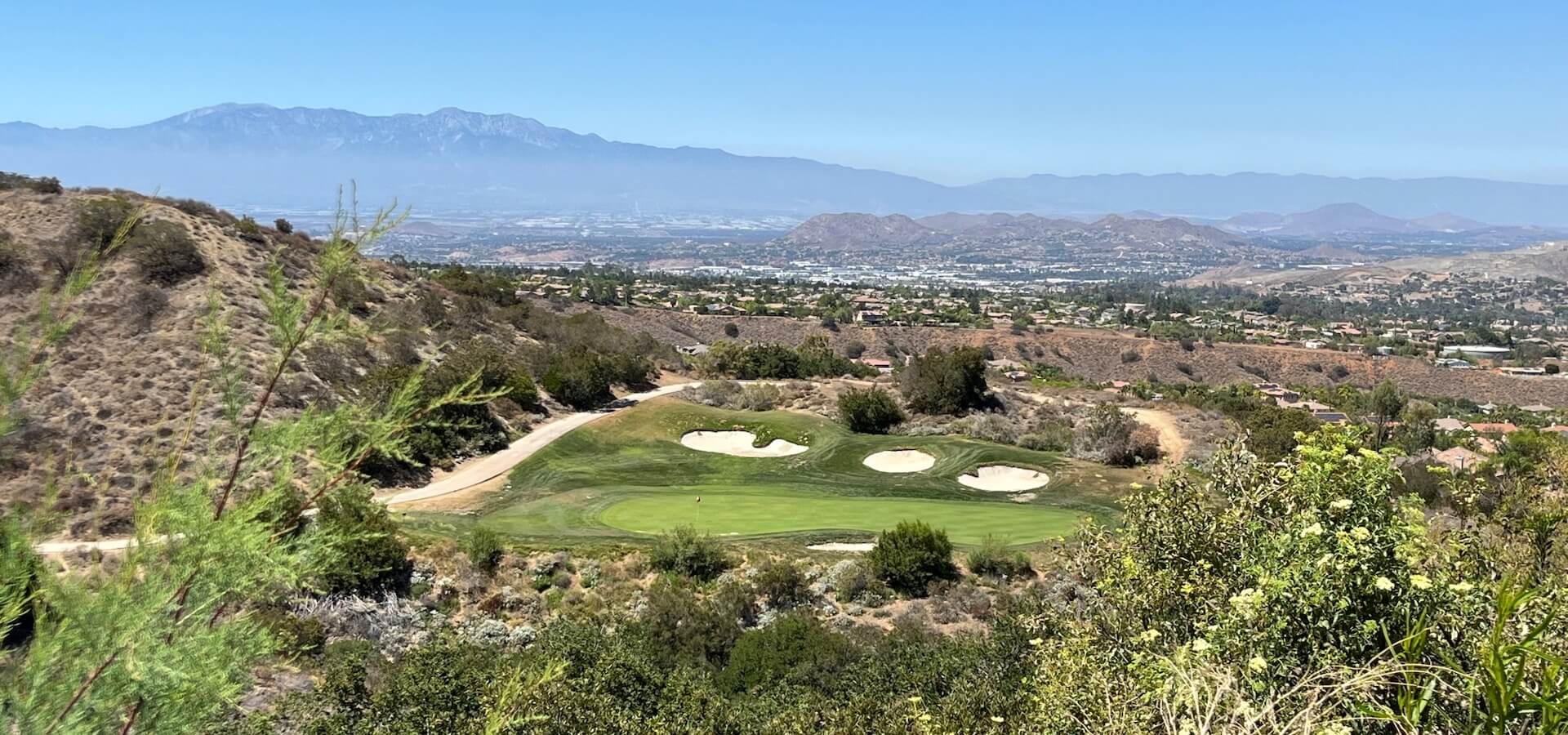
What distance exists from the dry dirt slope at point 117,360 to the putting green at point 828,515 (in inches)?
375

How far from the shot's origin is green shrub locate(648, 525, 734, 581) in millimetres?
16203

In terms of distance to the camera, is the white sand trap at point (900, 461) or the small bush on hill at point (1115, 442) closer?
the small bush on hill at point (1115, 442)

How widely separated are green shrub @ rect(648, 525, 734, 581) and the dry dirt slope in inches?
369

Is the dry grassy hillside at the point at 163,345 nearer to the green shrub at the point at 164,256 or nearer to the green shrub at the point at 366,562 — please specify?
the green shrub at the point at 164,256

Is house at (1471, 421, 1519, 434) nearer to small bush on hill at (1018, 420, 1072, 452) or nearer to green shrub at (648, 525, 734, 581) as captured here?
small bush on hill at (1018, 420, 1072, 452)

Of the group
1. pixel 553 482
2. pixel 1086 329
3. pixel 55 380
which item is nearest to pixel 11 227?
pixel 55 380

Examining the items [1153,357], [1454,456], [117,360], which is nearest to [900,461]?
[1454,456]

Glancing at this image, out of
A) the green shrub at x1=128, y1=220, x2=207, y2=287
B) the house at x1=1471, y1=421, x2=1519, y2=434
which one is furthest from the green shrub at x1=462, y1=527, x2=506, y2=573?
the house at x1=1471, y1=421, x2=1519, y2=434

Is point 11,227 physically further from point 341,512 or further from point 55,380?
point 341,512

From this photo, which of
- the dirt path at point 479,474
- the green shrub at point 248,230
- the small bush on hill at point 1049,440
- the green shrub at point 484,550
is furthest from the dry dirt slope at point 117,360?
the small bush on hill at point 1049,440

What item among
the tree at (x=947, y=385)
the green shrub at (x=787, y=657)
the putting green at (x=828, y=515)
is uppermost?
the tree at (x=947, y=385)

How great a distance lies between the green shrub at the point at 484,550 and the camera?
653 inches

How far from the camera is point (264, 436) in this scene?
3945mm

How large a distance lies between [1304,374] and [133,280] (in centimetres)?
7659
